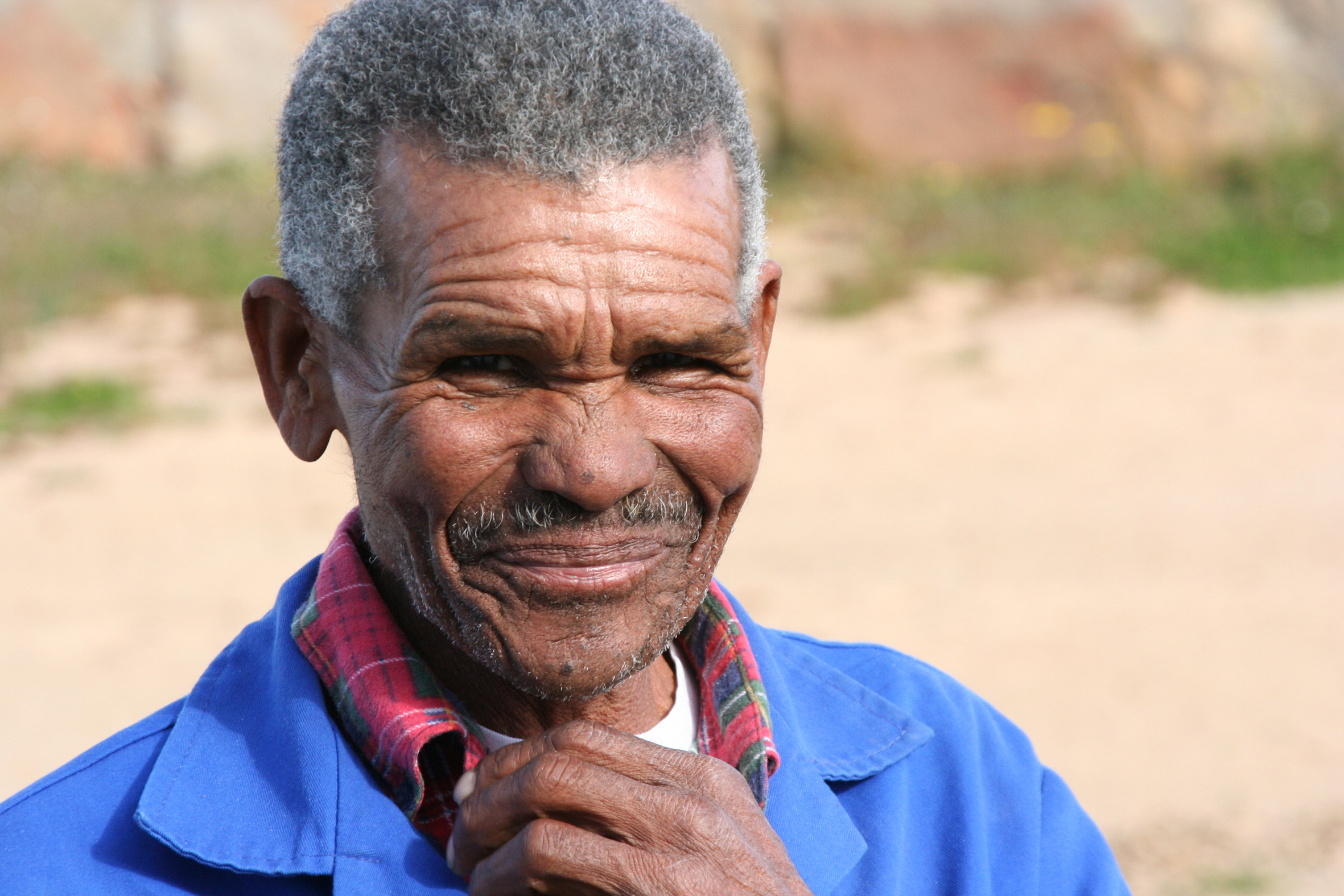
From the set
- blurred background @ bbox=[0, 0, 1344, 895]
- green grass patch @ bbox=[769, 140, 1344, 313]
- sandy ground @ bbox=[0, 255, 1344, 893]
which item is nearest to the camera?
sandy ground @ bbox=[0, 255, 1344, 893]

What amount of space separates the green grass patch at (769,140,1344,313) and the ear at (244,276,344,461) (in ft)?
24.1

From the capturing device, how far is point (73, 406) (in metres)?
7.85

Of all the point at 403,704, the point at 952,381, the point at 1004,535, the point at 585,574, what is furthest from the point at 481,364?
the point at 952,381

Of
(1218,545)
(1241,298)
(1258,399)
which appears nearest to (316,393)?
(1218,545)

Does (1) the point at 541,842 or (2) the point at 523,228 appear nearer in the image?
(1) the point at 541,842

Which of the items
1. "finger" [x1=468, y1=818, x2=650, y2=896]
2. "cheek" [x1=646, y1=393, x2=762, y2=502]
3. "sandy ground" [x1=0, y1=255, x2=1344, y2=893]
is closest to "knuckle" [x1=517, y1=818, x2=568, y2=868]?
"finger" [x1=468, y1=818, x2=650, y2=896]

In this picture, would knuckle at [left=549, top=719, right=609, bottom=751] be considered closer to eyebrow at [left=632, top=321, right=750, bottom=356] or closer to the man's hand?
the man's hand

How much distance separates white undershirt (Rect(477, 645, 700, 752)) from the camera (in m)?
1.98

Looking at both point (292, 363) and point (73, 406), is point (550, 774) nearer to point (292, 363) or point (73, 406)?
point (292, 363)

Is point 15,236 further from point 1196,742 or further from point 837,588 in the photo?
point 1196,742

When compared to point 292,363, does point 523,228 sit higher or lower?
higher

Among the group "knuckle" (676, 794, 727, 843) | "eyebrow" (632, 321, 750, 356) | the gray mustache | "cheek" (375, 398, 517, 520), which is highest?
"eyebrow" (632, 321, 750, 356)

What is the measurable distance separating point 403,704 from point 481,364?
423 millimetres

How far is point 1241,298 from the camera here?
8898 millimetres
